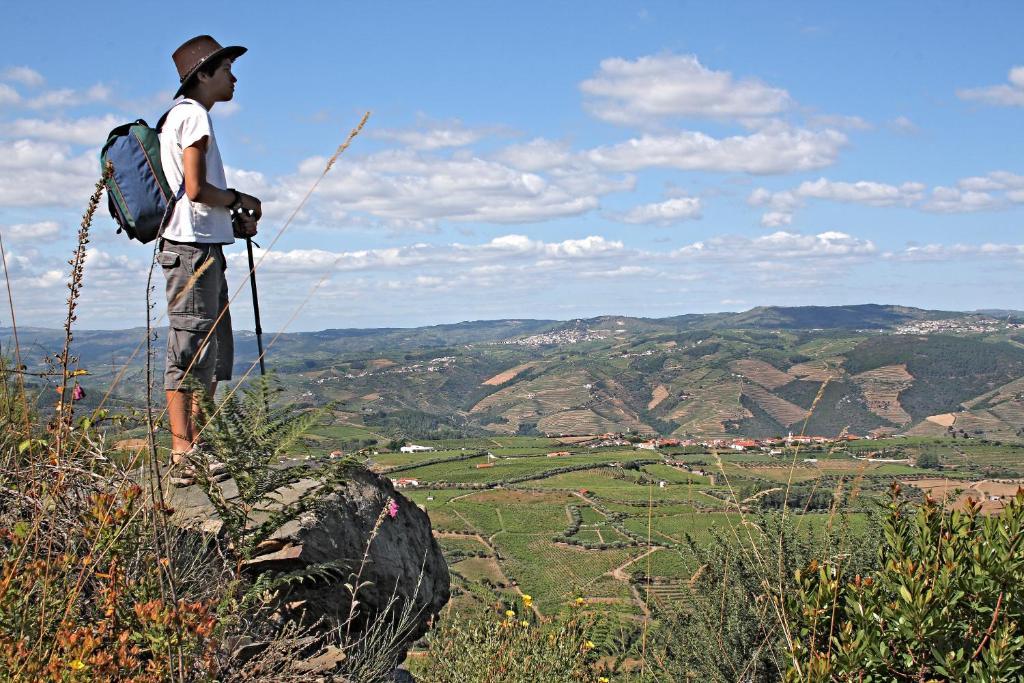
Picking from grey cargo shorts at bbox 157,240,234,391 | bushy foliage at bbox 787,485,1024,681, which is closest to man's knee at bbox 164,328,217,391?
grey cargo shorts at bbox 157,240,234,391

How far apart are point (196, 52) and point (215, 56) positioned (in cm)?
14

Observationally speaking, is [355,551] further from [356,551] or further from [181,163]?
[181,163]

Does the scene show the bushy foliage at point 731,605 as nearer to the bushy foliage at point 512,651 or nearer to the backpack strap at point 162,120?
the bushy foliage at point 512,651

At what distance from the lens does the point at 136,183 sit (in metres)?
4.11

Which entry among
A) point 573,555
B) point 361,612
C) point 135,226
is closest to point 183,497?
point 361,612

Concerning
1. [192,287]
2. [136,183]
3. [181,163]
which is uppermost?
[181,163]

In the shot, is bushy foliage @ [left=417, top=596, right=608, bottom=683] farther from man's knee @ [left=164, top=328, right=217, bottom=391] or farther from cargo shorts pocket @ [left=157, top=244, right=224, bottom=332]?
cargo shorts pocket @ [left=157, top=244, right=224, bottom=332]

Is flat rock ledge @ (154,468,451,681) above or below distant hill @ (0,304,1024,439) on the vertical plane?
above

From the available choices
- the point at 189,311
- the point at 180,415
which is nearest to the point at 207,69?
the point at 189,311

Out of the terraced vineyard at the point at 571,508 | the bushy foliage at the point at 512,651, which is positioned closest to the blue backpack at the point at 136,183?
the bushy foliage at the point at 512,651

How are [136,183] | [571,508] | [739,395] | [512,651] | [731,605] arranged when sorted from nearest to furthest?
[512,651] → [136,183] → [731,605] → [571,508] → [739,395]

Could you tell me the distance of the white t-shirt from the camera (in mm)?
4234

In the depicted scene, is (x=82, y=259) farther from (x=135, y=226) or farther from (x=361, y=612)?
(x=361, y=612)

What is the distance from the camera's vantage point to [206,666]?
2164 mm
